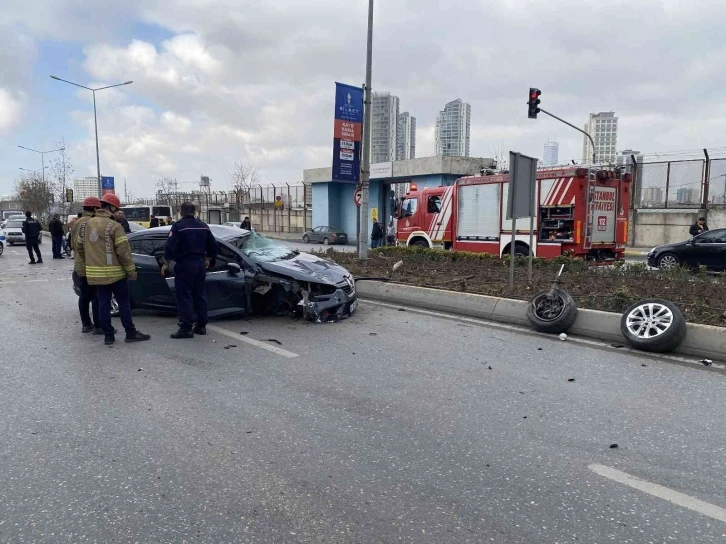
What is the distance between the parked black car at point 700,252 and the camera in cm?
1468

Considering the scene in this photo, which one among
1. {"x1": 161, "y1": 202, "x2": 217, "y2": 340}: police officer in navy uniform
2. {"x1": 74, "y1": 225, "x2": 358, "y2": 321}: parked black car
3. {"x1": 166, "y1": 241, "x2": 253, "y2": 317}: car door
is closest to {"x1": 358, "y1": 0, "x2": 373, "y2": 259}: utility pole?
{"x1": 74, "y1": 225, "x2": 358, "y2": 321}: parked black car

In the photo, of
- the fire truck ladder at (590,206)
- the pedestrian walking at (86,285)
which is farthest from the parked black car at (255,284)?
the fire truck ladder at (590,206)

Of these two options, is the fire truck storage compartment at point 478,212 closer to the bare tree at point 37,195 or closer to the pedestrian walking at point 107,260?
the pedestrian walking at point 107,260

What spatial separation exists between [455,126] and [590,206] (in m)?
38.9

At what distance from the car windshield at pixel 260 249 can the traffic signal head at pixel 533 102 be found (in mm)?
15411

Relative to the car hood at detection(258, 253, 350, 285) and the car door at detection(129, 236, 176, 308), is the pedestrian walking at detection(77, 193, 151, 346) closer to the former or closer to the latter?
the car door at detection(129, 236, 176, 308)

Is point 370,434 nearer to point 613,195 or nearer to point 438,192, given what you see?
point 613,195

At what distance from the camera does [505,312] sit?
8141 millimetres

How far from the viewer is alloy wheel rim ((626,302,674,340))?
6.34m

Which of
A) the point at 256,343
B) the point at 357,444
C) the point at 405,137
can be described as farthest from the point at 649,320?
the point at 405,137

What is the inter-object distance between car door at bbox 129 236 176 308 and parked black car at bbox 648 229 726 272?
12.7 metres

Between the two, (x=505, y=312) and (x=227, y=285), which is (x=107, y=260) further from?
(x=505, y=312)

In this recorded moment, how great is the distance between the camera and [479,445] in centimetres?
387

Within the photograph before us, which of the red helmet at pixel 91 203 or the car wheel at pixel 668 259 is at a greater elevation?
the red helmet at pixel 91 203
